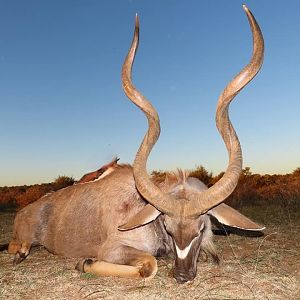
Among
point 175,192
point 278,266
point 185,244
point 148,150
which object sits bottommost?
point 278,266

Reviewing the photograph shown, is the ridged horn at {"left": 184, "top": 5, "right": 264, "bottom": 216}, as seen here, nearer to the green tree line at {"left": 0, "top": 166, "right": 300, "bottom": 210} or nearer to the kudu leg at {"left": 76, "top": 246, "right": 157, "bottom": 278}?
the kudu leg at {"left": 76, "top": 246, "right": 157, "bottom": 278}

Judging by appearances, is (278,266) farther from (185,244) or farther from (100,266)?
(100,266)

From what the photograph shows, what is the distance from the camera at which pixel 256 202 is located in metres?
15.0

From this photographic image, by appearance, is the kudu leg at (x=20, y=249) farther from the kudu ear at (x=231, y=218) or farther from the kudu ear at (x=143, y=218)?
the kudu ear at (x=231, y=218)

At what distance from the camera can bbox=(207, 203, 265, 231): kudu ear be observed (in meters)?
4.47

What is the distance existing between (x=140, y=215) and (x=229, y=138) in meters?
1.21

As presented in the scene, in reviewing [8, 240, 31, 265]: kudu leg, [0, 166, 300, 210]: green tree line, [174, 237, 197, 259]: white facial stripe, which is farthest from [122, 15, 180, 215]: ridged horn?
[0, 166, 300, 210]: green tree line

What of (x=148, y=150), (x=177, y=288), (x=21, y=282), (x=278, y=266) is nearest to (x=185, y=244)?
(x=177, y=288)

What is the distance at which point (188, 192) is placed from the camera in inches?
191

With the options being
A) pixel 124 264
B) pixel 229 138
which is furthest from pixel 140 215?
pixel 229 138

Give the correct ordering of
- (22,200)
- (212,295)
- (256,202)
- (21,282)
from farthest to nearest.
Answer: (22,200) → (256,202) → (21,282) → (212,295)

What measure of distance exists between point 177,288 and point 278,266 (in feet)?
4.92

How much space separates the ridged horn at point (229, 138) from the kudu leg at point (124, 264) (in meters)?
0.72

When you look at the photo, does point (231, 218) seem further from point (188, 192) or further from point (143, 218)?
point (143, 218)
